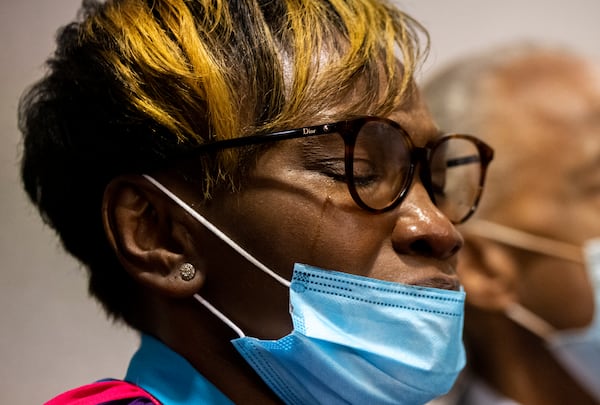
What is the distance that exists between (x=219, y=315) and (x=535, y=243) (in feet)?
2.76

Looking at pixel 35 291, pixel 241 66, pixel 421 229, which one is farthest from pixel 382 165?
pixel 35 291

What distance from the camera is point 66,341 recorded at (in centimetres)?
141

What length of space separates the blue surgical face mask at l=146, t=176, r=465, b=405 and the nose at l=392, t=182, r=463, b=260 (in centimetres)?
5

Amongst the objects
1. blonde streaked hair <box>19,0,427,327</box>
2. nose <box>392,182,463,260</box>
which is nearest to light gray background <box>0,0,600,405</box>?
blonde streaked hair <box>19,0,427,327</box>

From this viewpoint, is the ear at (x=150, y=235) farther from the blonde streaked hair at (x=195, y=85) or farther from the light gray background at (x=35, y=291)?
the light gray background at (x=35, y=291)

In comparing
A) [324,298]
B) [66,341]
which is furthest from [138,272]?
[66,341]

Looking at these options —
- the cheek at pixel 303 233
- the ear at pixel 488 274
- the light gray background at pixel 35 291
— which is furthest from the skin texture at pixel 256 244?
the ear at pixel 488 274

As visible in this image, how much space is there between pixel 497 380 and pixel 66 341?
2.81 feet

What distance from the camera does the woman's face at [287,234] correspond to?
0.96 m

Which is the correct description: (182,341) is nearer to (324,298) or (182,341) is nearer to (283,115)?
(324,298)

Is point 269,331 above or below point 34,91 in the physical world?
below

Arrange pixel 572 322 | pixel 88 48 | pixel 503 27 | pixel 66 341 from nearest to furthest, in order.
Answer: pixel 88 48
pixel 66 341
pixel 572 322
pixel 503 27

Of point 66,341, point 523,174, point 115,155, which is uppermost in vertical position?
point 115,155

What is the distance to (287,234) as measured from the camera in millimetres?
958
